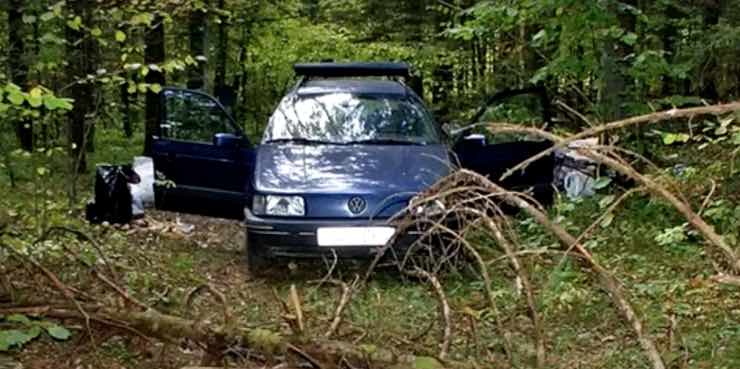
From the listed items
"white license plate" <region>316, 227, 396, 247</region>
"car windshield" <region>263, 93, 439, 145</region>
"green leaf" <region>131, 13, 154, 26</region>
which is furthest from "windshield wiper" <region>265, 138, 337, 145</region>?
"green leaf" <region>131, 13, 154, 26</region>

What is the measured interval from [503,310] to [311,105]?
3.10 m

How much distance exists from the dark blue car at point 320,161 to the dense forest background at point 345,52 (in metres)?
0.73

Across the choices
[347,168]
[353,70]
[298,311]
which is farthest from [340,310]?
[353,70]

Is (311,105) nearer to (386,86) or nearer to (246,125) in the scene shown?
(386,86)

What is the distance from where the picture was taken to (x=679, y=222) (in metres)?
6.98

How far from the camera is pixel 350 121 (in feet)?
24.1

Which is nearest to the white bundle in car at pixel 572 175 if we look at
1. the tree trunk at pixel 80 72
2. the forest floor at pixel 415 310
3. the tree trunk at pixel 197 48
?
the forest floor at pixel 415 310

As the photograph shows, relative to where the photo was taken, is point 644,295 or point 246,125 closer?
point 644,295

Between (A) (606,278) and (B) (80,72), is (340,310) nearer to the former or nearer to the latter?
(A) (606,278)

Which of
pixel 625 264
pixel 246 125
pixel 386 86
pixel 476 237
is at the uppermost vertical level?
pixel 386 86

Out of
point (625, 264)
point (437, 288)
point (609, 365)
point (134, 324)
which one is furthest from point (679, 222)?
point (134, 324)

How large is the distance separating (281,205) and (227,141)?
138cm

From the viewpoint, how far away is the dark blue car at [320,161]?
6.23 m

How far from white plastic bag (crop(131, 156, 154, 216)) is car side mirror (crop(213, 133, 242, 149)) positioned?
1.21 metres
